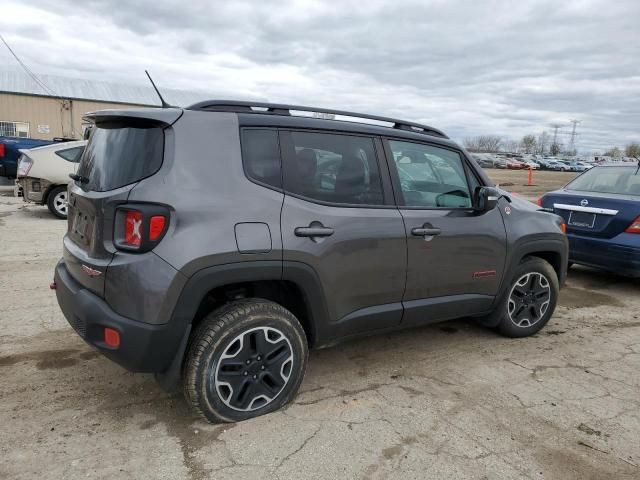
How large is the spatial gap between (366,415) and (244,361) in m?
0.83

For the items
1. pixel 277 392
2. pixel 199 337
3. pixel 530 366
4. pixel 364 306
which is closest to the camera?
Answer: pixel 199 337

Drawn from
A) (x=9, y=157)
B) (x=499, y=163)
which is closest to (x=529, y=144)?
(x=499, y=163)

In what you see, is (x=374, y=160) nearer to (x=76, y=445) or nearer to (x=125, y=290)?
(x=125, y=290)

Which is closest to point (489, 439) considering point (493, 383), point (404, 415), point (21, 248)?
point (404, 415)

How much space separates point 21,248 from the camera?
7.00 metres

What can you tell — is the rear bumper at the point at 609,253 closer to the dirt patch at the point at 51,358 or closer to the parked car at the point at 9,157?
the dirt patch at the point at 51,358

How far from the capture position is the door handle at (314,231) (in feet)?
9.50

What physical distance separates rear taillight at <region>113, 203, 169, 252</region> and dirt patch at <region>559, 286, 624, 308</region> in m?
4.68

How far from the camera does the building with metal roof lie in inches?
1465

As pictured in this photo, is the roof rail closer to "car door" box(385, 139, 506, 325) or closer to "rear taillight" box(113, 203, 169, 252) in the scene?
"car door" box(385, 139, 506, 325)

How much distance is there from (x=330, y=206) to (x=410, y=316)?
105cm

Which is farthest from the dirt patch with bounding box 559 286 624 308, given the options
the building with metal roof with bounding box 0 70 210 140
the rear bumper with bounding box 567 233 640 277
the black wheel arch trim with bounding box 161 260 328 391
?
the building with metal roof with bounding box 0 70 210 140

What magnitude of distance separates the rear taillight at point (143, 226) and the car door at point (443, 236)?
1617 mm

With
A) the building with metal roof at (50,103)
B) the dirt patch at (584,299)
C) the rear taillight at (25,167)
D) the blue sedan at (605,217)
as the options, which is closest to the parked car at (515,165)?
the building with metal roof at (50,103)
